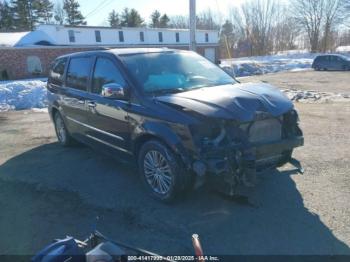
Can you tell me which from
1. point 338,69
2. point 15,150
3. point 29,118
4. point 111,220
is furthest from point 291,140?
point 338,69

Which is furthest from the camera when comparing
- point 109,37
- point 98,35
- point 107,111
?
point 109,37

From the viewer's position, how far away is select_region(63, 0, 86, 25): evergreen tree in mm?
62688

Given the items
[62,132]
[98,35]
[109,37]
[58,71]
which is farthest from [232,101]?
[109,37]

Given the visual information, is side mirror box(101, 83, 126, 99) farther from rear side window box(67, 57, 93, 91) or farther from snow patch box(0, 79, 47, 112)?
snow patch box(0, 79, 47, 112)

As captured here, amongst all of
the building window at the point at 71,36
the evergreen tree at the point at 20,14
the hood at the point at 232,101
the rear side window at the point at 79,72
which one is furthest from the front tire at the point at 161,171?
the evergreen tree at the point at 20,14

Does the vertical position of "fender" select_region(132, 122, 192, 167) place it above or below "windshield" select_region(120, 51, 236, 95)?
below

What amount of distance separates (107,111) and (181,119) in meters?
Result: 1.59

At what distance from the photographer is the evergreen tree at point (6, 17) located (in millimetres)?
56812

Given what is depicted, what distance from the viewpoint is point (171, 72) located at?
4969 millimetres

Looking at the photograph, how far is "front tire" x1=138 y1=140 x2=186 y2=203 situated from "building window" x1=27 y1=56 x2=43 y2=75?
A: 1295 inches

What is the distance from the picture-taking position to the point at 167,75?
488 cm

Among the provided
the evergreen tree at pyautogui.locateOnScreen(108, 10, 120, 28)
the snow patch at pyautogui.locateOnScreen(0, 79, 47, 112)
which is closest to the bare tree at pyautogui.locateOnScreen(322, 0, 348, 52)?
the evergreen tree at pyautogui.locateOnScreen(108, 10, 120, 28)

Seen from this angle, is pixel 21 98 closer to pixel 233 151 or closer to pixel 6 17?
pixel 233 151

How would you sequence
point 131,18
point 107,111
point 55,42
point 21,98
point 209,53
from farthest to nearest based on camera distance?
1. point 131,18
2. point 209,53
3. point 55,42
4. point 21,98
5. point 107,111
